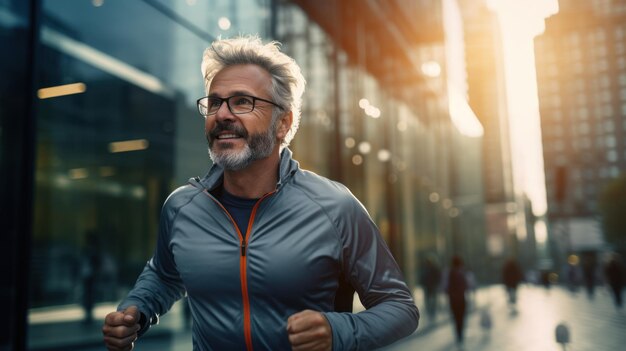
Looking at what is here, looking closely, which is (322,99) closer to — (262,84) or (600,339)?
(600,339)

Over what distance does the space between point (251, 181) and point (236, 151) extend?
0.44ft

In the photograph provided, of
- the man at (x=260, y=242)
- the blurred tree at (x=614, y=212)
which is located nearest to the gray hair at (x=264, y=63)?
the man at (x=260, y=242)

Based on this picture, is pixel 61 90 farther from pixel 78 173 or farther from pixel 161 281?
pixel 161 281

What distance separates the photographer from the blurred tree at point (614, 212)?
46.0 meters

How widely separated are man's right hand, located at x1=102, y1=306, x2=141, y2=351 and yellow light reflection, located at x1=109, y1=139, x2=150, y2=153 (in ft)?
19.0

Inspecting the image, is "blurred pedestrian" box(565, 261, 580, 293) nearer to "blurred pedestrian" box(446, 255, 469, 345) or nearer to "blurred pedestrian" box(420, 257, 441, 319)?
"blurred pedestrian" box(420, 257, 441, 319)

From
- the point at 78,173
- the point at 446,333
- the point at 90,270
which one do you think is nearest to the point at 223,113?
the point at 78,173

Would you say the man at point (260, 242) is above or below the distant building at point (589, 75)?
below

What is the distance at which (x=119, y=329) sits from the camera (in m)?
1.74

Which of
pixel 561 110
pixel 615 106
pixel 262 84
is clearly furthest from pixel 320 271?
pixel 561 110

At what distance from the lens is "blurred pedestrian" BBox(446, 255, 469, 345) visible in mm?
13188

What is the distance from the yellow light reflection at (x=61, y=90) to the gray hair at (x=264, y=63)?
4563 mm

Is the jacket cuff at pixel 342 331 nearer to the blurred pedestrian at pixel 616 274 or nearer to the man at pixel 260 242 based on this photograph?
the man at pixel 260 242

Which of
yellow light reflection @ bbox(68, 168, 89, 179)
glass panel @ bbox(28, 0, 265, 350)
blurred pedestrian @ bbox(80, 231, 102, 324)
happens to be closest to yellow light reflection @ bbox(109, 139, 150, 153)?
glass panel @ bbox(28, 0, 265, 350)
